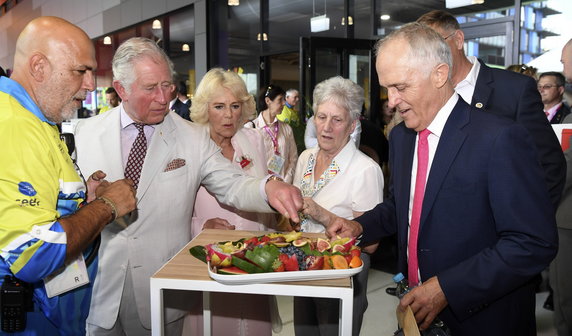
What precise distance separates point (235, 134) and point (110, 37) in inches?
464

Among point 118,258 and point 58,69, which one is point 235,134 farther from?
point 58,69

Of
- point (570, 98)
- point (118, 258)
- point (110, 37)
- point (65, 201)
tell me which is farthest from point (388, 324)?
point (110, 37)

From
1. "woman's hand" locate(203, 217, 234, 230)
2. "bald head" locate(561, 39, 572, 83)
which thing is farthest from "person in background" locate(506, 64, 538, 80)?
"woman's hand" locate(203, 217, 234, 230)

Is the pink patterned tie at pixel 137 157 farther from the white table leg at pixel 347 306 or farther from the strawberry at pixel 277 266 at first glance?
the white table leg at pixel 347 306

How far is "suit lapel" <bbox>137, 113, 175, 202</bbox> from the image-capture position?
180 cm

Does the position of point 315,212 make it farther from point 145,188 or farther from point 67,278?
point 67,278

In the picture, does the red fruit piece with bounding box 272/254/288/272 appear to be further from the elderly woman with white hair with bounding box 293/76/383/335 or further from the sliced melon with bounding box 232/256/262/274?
the elderly woman with white hair with bounding box 293/76/383/335

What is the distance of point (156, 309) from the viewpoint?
124 cm

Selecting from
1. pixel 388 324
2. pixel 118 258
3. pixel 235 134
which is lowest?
pixel 388 324

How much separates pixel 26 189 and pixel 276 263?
0.68 metres

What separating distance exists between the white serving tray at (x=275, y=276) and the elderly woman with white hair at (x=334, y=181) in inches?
25.9

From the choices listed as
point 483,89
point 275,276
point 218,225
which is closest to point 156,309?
point 275,276

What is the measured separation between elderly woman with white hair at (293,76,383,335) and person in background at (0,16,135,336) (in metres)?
0.87

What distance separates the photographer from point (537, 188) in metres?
1.27
